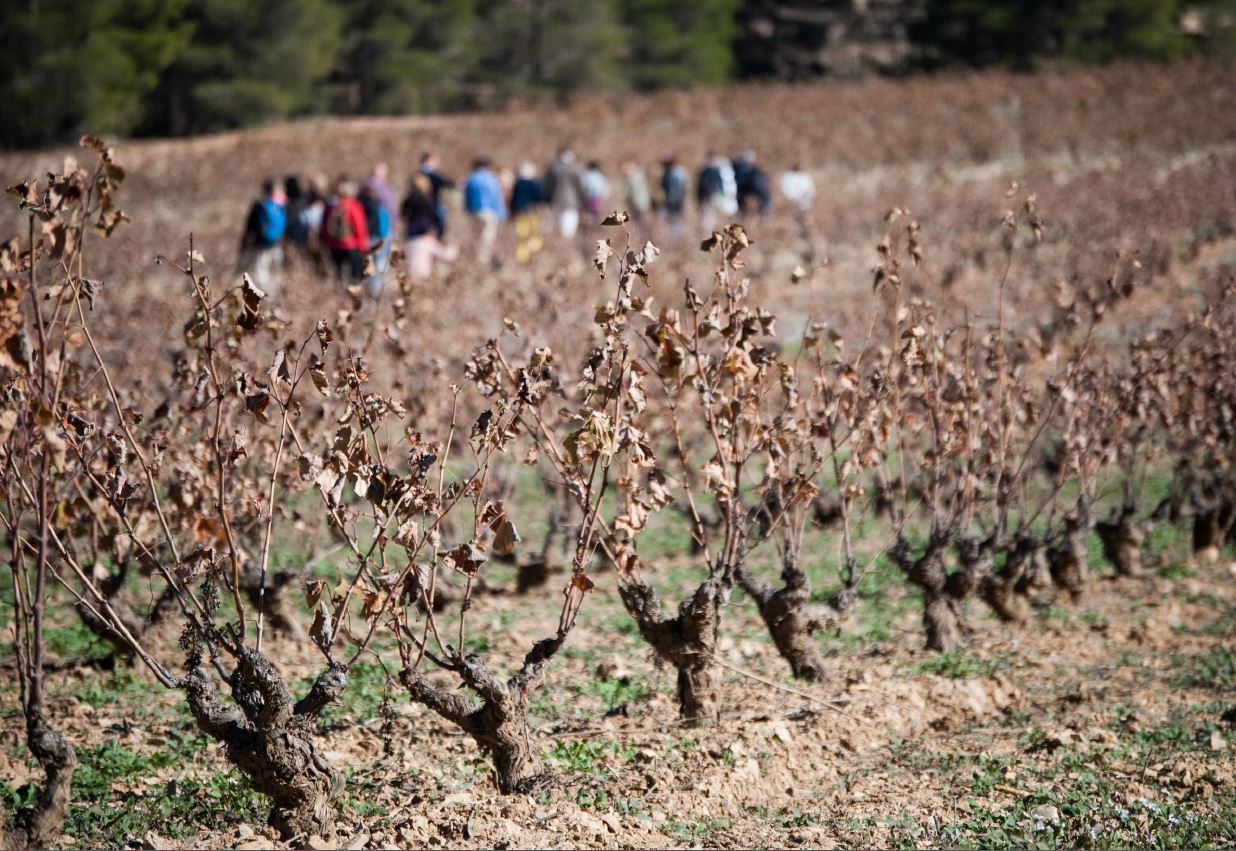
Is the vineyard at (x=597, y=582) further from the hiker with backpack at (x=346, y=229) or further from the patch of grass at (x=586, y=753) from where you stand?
the hiker with backpack at (x=346, y=229)

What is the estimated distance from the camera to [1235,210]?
15.7 meters

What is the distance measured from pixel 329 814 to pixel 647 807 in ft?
3.23

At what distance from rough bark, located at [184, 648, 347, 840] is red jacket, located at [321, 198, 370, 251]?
26.5 feet

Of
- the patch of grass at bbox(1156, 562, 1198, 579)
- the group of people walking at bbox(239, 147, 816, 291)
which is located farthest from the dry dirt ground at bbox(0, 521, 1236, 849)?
the group of people walking at bbox(239, 147, 816, 291)

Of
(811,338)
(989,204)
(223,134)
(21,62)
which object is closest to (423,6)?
(223,134)

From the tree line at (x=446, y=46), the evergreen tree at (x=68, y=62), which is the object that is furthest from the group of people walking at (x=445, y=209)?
the tree line at (x=446, y=46)

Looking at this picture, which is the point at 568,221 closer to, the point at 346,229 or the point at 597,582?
the point at 346,229

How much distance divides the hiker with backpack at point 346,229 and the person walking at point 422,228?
1.02m

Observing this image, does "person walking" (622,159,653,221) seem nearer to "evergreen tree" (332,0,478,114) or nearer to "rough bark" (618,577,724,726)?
"rough bark" (618,577,724,726)

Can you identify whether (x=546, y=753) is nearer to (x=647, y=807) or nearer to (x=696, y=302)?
(x=647, y=807)

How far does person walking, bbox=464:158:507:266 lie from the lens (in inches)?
557

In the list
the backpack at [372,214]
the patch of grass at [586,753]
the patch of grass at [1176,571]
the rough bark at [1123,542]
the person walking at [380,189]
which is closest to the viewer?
the patch of grass at [586,753]

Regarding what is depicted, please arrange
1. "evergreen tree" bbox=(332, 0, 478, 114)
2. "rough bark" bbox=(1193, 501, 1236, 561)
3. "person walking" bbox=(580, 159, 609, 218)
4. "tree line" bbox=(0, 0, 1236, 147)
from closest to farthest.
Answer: "rough bark" bbox=(1193, 501, 1236, 561) < "person walking" bbox=(580, 159, 609, 218) < "tree line" bbox=(0, 0, 1236, 147) < "evergreen tree" bbox=(332, 0, 478, 114)

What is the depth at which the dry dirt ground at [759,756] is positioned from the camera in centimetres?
373
